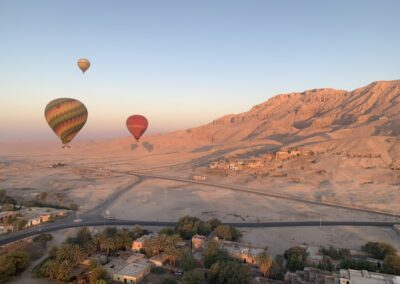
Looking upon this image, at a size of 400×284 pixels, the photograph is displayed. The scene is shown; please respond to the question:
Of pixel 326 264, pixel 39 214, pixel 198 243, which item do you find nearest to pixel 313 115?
pixel 39 214

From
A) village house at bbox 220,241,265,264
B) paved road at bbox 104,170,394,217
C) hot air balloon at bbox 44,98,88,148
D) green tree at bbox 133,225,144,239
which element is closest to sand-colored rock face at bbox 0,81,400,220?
paved road at bbox 104,170,394,217

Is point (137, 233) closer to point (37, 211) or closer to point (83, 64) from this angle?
point (37, 211)

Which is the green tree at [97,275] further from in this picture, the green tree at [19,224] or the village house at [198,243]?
the green tree at [19,224]

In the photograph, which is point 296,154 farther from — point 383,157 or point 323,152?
point 383,157

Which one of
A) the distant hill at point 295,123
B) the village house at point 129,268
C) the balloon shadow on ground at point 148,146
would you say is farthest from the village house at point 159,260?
the balloon shadow on ground at point 148,146

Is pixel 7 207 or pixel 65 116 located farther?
pixel 7 207

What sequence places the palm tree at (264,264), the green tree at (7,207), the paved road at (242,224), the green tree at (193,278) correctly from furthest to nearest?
the green tree at (7,207)
the paved road at (242,224)
the palm tree at (264,264)
the green tree at (193,278)
